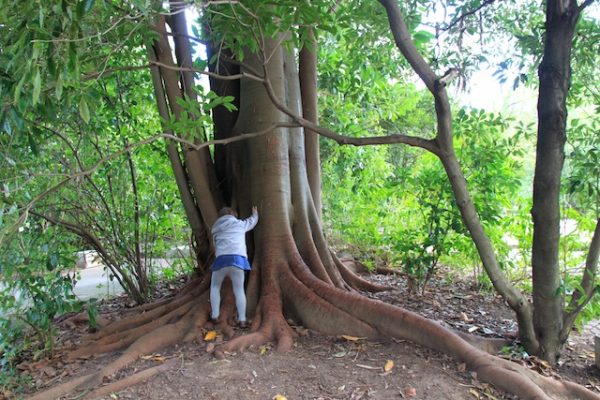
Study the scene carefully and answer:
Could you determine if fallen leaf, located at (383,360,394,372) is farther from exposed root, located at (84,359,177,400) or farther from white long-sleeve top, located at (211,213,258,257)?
white long-sleeve top, located at (211,213,258,257)

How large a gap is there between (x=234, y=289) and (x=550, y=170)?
3.11m

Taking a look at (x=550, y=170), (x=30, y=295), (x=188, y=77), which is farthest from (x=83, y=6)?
(x=188, y=77)

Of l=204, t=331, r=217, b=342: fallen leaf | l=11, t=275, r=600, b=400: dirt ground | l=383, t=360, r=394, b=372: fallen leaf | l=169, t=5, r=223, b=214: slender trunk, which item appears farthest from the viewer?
l=169, t=5, r=223, b=214: slender trunk

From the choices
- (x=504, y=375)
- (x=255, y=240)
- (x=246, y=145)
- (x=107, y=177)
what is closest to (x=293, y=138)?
(x=246, y=145)

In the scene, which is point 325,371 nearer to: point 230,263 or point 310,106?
point 230,263

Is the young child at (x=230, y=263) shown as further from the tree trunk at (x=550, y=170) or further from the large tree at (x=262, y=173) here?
the tree trunk at (x=550, y=170)

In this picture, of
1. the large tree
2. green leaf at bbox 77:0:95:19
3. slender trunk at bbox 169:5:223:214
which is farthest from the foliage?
green leaf at bbox 77:0:95:19

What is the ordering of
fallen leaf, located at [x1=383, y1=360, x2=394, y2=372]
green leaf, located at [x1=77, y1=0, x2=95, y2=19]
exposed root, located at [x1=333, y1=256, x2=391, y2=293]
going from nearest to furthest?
green leaf, located at [x1=77, y1=0, x2=95, y2=19], fallen leaf, located at [x1=383, y1=360, x2=394, y2=372], exposed root, located at [x1=333, y1=256, x2=391, y2=293]

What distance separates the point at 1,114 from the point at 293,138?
11.4 ft

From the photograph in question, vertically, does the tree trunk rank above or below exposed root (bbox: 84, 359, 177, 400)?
above

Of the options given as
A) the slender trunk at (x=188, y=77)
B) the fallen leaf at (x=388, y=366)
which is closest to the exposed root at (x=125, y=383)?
the fallen leaf at (x=388, y=366)

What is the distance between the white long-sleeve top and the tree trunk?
110 inches

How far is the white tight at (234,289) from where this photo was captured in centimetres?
480

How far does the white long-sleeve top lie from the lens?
4.95m
